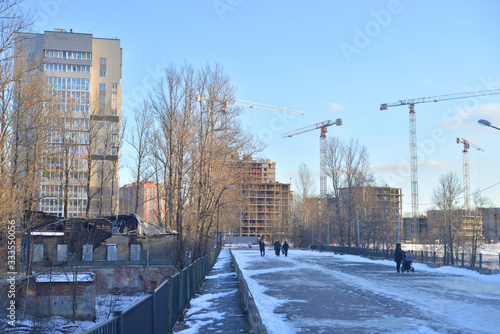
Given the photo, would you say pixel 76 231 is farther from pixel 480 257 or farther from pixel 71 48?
pixel 71 48

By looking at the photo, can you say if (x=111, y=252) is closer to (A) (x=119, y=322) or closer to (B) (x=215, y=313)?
(B) (x=215, y=313)

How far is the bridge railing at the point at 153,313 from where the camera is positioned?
5828 millimetres

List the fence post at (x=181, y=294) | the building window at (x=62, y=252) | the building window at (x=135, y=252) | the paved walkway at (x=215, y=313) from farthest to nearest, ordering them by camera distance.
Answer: the building window at (x=135, y=252)
the building window at (x=62, y=252)
the fence post at (x=181, y=294)
the paved walkway at (x=215, y=313)

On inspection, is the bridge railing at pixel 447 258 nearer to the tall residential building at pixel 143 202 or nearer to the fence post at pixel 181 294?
the tall residential building at pixel 143 202

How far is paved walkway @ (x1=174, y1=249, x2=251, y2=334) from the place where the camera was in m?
11.8

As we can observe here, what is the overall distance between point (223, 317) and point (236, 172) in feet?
84.4

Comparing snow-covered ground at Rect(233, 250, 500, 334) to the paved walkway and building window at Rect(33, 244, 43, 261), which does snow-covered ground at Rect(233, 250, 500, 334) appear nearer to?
the paved walkway

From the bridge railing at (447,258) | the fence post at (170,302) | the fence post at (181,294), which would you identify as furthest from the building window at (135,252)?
the bridge railing at (447,258)

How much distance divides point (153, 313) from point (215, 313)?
234 inches

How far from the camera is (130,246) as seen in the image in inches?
1206

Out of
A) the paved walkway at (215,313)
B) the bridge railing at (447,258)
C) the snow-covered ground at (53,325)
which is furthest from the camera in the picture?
the bridge railing at (447,258)

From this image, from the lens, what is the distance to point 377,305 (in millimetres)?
15125

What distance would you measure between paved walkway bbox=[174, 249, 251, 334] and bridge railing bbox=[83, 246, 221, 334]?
1.35ft

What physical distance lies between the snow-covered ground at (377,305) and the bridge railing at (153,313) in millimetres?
2376
